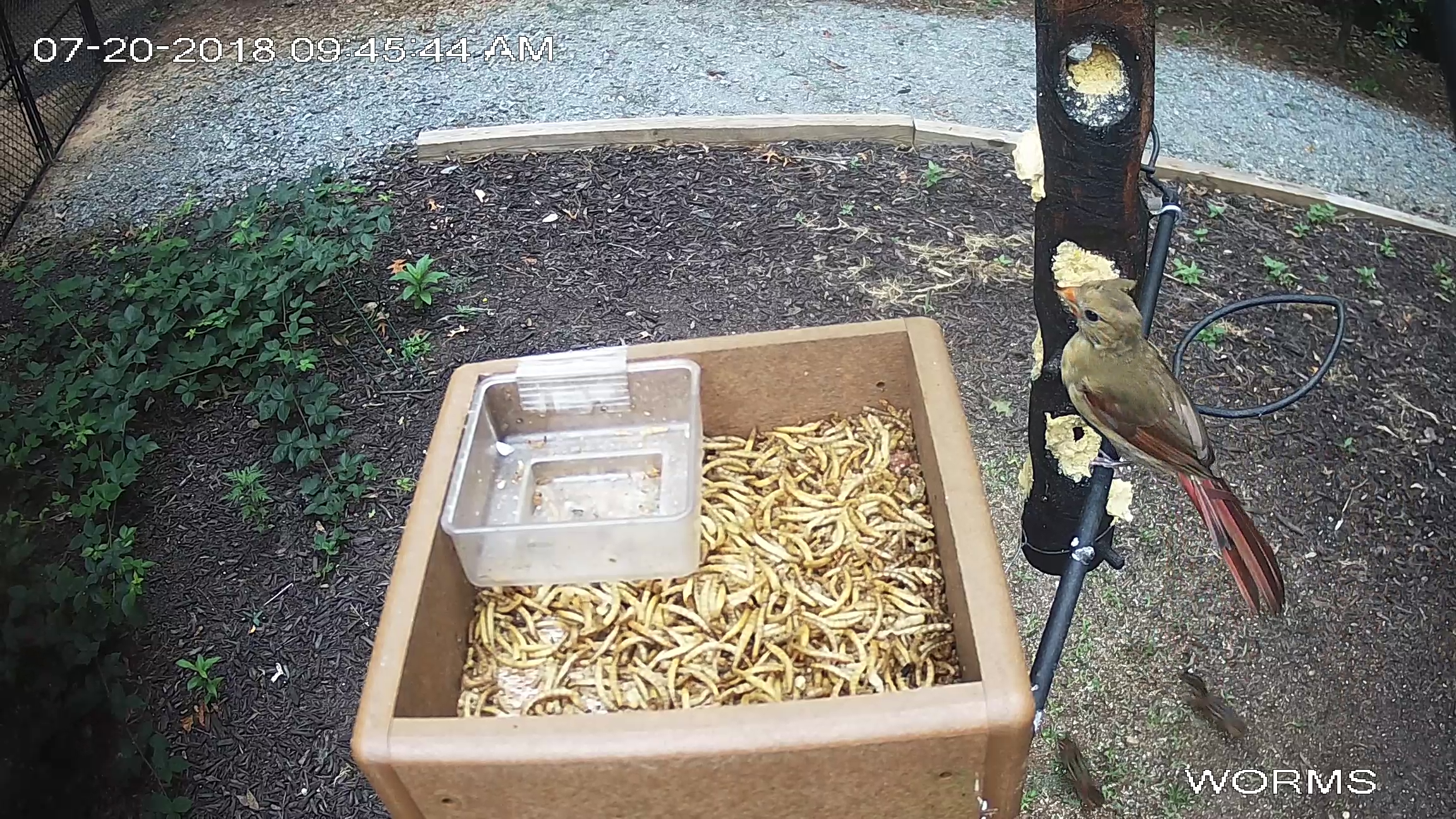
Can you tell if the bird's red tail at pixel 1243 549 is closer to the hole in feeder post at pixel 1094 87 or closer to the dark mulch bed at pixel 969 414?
the hole in feeder post at pixel 1094 87

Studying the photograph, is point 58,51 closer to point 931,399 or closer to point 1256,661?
point 931,399

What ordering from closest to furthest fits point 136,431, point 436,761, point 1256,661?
point 436,761 → point 1256,661 → point 136,431

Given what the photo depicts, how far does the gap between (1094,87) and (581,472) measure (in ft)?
3.17

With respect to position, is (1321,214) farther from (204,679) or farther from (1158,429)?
(204,679)

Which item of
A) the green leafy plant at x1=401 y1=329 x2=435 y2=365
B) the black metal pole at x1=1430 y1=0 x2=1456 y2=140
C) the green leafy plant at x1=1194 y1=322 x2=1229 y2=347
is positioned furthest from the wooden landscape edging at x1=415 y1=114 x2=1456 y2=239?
the black metal pole at x1=1430 y1=0 x2=1456 y2=140

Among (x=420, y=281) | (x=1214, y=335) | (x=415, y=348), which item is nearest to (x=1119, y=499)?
(x=1214, y=335)

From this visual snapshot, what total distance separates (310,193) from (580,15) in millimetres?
2082

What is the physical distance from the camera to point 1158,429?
62.6 inches

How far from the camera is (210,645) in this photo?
8.59 feet

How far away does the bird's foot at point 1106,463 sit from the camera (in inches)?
65.4

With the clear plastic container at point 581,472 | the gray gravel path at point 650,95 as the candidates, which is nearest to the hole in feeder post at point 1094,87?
the clear plastic container at point 581,472

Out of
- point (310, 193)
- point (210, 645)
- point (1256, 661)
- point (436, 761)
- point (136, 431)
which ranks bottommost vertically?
point (1256, 661)

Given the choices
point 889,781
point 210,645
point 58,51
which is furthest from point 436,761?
point 58,51

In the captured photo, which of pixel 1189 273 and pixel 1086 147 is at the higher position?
pixel 1086 147
